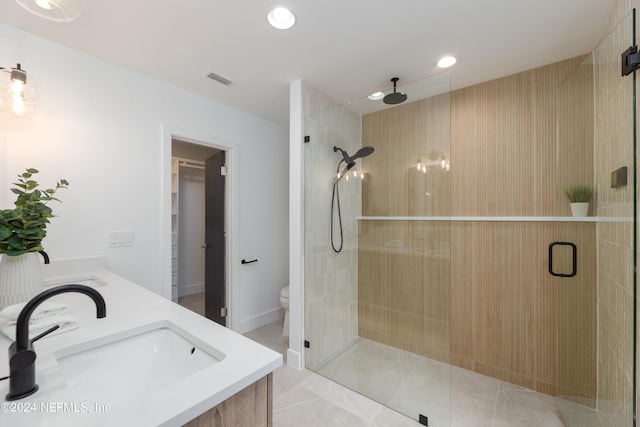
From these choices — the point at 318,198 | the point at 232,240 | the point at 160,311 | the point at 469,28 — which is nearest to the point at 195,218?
the point at 232,240

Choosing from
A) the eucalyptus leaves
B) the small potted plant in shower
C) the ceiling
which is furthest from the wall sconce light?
the small potted plant in shower

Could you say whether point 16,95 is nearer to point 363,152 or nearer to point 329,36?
point 329,36

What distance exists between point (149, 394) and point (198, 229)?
4.14m

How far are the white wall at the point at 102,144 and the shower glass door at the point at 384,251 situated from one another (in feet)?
3.45

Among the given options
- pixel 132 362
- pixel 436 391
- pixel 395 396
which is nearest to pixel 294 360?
pixel 395 396

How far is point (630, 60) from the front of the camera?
3.29 feet

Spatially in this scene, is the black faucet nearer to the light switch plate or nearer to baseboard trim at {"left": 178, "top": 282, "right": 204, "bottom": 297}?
the light switch plate

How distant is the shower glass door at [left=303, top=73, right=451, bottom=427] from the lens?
5.85ft

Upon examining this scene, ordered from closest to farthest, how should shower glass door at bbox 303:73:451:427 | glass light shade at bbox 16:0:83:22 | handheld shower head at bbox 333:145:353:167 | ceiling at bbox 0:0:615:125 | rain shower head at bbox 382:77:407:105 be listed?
glass light shade at bbox 16:0:83:22, ceiling at bbox 0:0:615:125, shower glass door at bbox 303:73:451:427, rain shower head at bbox 382:77:407:105, handheld shower head at bbox 333:145:353:167

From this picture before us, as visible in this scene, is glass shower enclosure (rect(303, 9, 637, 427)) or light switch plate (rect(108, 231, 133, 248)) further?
light switch plate (rect(108, 231, 133, 248))

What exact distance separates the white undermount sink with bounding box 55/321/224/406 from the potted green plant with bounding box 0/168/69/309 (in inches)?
19.1

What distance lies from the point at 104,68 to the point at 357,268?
2479mm

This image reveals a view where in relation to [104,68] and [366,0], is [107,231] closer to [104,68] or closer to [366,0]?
[104,68]

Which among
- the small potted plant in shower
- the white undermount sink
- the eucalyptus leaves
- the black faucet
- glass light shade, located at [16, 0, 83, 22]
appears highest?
glass light shade, located at [16, 0, 83, 22]
